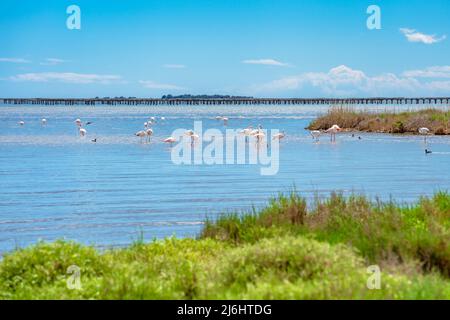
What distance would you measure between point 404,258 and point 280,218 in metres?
4.11

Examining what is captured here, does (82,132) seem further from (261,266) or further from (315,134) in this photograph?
(261,266)

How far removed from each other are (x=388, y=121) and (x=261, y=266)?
192 ft

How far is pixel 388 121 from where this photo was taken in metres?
67.6

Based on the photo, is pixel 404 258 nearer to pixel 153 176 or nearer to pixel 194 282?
pixel 194 282

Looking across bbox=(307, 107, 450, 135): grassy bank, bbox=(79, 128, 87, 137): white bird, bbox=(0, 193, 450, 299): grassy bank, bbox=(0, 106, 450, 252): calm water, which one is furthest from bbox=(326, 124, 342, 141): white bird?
bbox=(0, 193, 450, 299): grassy bank

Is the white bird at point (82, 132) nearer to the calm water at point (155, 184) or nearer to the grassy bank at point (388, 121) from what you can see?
the calm water at point (155, 184)

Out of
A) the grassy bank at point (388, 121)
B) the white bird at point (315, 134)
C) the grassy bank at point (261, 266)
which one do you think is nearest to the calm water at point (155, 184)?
the grassy bank at point (261, 266)

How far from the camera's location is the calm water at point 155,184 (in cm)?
1944

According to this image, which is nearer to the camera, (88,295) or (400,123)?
(88,295)

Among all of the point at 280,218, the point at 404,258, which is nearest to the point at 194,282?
the point at 404,258

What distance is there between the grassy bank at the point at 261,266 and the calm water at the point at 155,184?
3234mm
